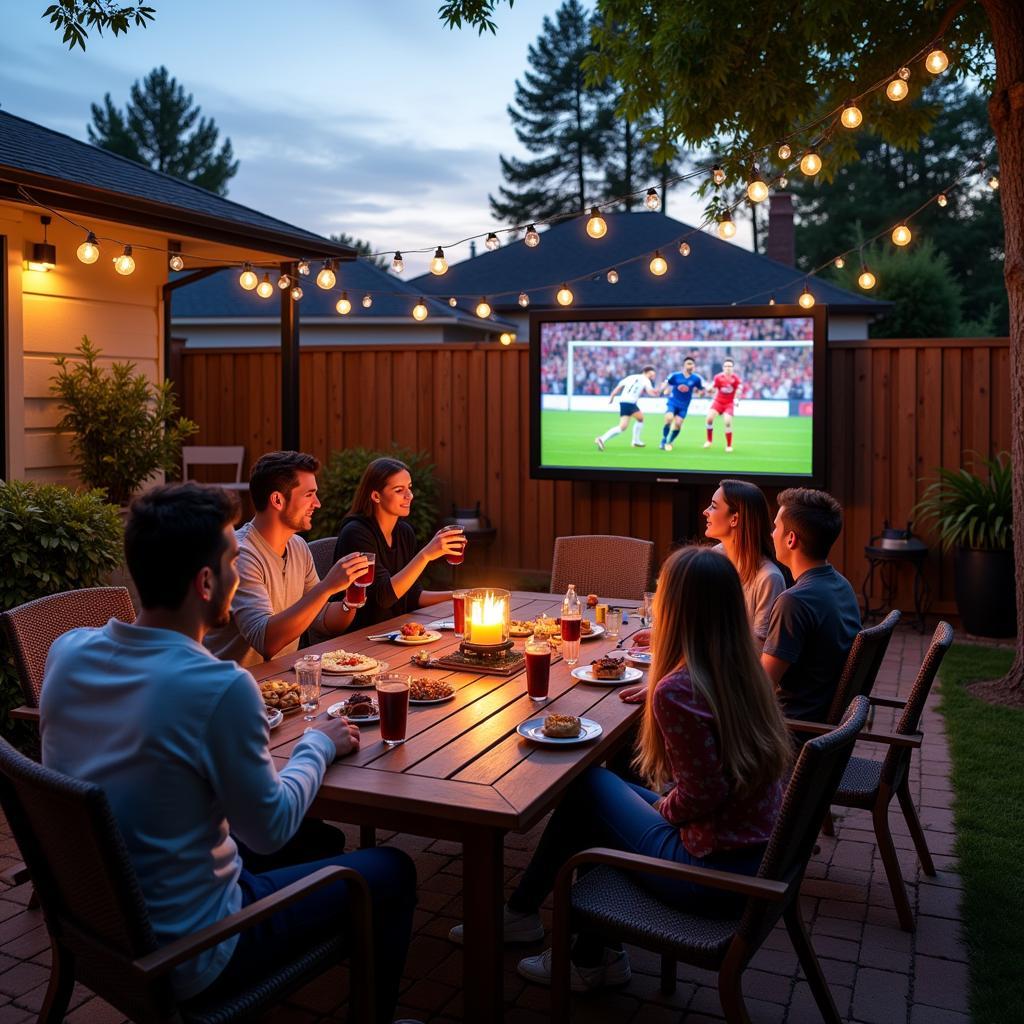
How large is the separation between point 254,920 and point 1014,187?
19.2 feet

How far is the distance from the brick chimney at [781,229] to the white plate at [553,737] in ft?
55.4

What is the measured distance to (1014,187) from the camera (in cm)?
601

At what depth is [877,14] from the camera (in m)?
7.80

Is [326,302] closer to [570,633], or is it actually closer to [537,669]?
[570,633]

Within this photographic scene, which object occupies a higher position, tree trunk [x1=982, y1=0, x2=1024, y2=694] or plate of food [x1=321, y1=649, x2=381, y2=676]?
tree trunk [x1=982, y1=0, x2=1024, y2=694]

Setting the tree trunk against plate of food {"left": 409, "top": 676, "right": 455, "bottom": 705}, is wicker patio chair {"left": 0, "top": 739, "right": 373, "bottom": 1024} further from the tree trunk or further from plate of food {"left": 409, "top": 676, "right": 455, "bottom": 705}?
the tree trunk

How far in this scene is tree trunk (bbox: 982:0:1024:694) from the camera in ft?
19.5

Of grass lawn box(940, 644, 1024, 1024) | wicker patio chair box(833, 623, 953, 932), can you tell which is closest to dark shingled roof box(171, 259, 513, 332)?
grass lawn box(940, 644, 1024, 1024)

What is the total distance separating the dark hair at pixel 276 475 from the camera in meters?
3.77

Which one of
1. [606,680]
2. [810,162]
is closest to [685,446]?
[810,162]

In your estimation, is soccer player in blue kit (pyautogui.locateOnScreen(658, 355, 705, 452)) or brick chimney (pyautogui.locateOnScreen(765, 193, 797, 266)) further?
brick chimney (pyautogui.locateOnScreen(765, 193, 797, 266))

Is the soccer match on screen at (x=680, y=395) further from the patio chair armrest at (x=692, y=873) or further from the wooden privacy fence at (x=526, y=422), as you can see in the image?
the patio chair armrest at (x=692, y=873)

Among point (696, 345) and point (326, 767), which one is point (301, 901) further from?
point (696, 345)

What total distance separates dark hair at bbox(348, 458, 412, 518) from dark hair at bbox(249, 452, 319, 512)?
0.73 metres
